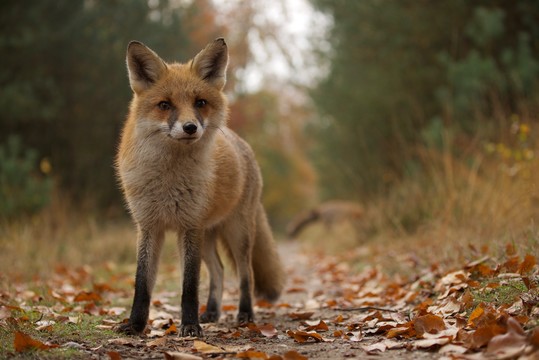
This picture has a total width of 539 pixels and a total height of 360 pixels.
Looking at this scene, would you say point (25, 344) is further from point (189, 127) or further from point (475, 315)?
point (475, 315)

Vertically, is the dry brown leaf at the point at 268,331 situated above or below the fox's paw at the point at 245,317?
above

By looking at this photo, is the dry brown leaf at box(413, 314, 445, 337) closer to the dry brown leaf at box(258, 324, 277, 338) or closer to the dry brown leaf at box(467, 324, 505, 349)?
the dry brown leaf at box(467, 324, 505, 349)

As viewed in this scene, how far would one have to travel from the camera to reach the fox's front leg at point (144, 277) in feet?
12.9

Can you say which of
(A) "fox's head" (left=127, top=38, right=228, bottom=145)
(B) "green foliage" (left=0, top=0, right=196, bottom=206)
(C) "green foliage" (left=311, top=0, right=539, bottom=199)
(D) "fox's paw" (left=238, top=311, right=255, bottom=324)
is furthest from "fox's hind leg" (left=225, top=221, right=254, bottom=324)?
(B) "green foliage" (left=0, top=0, right=196, bottom=206)

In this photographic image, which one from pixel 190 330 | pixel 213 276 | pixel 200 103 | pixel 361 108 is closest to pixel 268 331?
pixel 190 330

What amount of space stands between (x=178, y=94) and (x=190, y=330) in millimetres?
1679

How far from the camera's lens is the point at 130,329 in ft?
12.8

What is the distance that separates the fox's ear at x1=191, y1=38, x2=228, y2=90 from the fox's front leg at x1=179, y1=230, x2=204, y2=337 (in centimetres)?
120

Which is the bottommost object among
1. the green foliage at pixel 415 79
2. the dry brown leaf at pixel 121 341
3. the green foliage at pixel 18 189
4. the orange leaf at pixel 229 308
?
the orange leaf at pixel 229 308

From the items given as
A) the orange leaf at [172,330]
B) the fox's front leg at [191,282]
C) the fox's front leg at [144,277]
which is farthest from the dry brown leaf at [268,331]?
the fox's front leg at [144,277]

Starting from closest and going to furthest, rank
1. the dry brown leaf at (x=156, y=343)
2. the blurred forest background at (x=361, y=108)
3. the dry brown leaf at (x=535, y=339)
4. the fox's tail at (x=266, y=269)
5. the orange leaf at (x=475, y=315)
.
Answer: the dry brown leaf at (x=535, y=339)
the orange leaf at (x=475, y=315)
the dry brown leaf at (x=156, y=343)
the fox's tail at (x=266, y=269)
the blurred forest background at (x=361, y=108)

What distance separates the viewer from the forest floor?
3.00 metres

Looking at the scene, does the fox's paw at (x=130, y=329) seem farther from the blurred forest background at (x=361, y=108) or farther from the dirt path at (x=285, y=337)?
the blurred forest background at (x=361, y=108)

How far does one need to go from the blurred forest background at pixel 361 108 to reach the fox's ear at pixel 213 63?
9.53 ft
